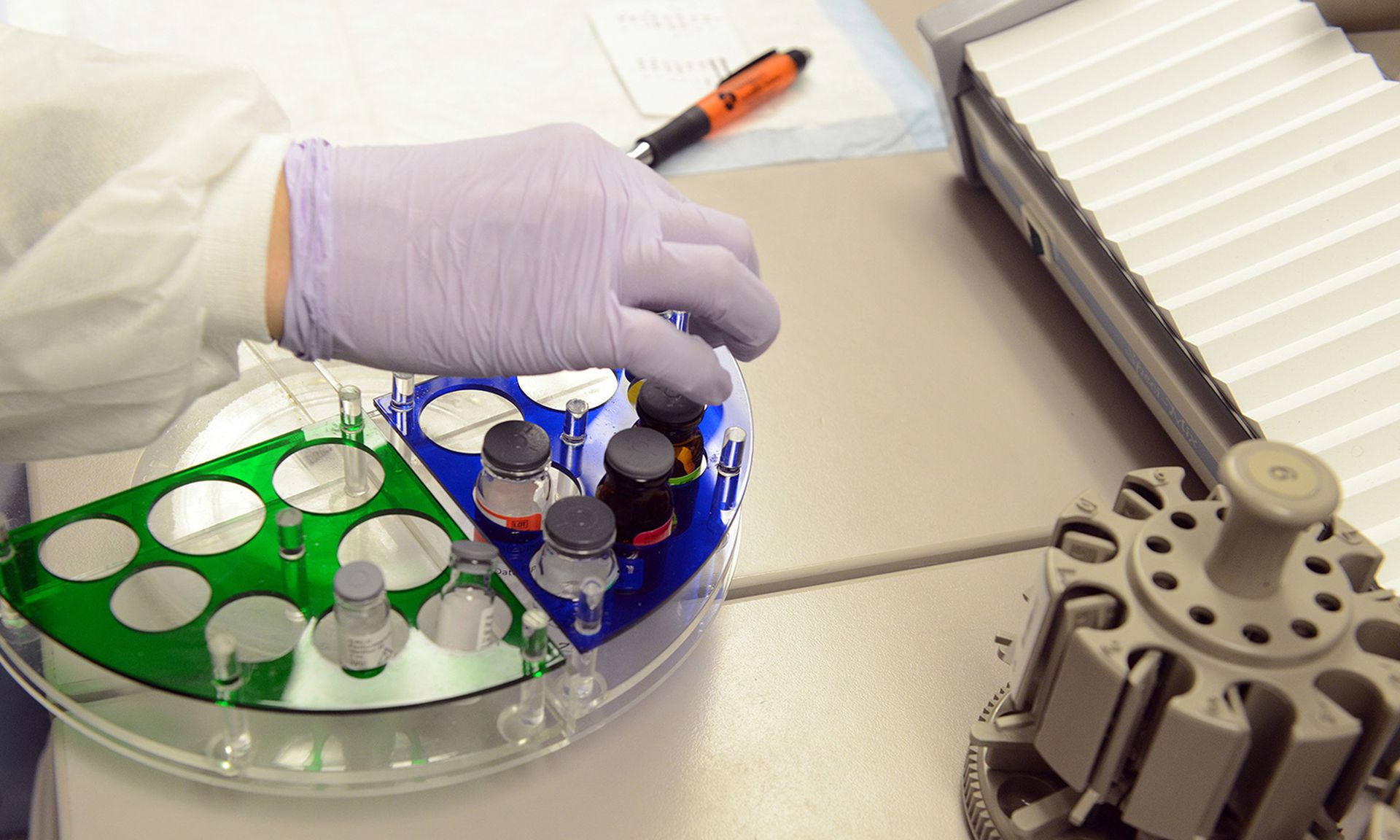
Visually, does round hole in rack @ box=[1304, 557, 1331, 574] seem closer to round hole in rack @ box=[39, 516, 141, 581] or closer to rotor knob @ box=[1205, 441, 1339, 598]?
rotor knob @ box=[1205, 441, 1339, 598]

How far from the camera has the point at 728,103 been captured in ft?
5.30

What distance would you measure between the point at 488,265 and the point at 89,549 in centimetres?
40

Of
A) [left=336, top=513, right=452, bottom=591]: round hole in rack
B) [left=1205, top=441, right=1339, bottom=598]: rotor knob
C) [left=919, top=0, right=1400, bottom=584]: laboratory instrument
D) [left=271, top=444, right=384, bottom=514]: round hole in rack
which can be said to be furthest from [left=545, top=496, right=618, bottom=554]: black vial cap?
[left=919, top=0, right=1400, bottom=584]: laboratory instrument

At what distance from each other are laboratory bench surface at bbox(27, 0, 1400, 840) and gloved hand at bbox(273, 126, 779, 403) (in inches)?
9.7

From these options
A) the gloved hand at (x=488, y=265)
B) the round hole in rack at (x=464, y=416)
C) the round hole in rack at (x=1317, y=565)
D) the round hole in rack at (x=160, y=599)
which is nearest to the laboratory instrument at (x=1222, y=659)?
the round hole in rack at (x=1317, y=565)

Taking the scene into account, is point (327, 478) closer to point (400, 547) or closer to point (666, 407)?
point (400, 547)

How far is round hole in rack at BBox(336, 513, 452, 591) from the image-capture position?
38.7 inches

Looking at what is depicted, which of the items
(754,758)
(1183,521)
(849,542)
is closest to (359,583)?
(754,758)

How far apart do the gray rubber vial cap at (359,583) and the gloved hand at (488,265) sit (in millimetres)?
206

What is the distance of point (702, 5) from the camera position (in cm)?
187

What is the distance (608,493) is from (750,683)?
0.20 metres

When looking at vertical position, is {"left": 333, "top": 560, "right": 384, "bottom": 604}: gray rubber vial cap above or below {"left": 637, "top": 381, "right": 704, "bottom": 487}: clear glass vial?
above

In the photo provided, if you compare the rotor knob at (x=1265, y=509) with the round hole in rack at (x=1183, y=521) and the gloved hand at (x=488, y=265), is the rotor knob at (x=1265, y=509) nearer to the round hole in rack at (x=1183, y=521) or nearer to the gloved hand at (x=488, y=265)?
the round hole in rack at (x=1183, y=521)

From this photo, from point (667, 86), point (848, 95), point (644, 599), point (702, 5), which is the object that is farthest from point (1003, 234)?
point (644, 599)
